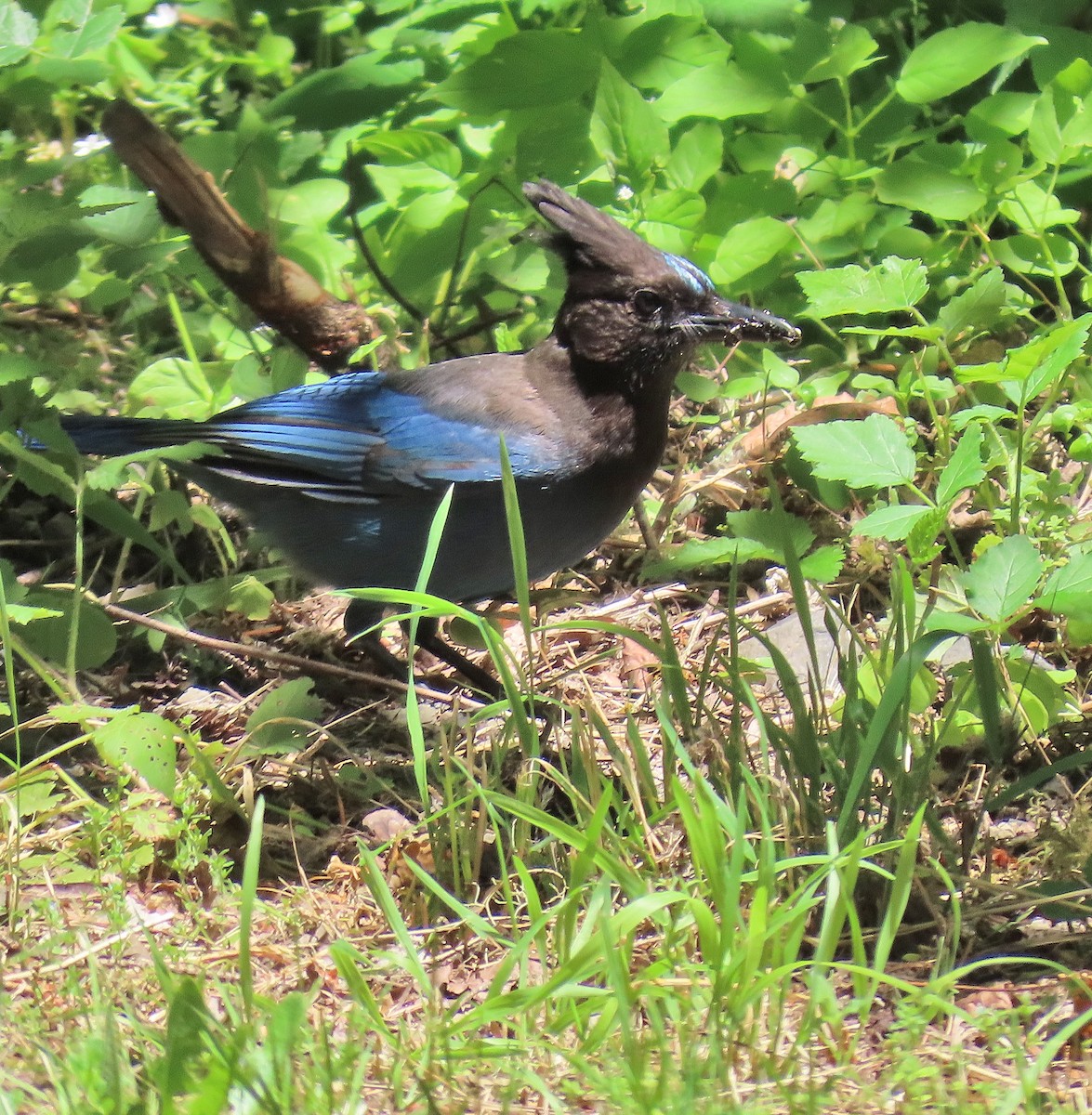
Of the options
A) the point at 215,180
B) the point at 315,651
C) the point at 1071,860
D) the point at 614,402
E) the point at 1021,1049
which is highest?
the point at 215,180

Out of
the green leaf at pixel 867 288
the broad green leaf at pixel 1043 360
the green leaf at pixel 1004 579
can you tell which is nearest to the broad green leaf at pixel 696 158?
the green leaf at pixel 867 288

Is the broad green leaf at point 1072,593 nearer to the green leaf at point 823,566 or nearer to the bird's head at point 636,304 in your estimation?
the green leaf at point 823,566

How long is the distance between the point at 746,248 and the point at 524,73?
78 cm

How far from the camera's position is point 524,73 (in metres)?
3.82

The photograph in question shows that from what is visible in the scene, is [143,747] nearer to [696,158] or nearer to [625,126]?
[625,126]

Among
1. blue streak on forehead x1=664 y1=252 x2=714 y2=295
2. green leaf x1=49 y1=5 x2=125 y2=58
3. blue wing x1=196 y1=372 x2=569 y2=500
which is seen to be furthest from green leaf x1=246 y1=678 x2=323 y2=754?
green leaf x1=49 y1=5 x2=125 y2=58

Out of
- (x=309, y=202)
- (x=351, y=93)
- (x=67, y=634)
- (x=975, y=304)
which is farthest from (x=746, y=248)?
(x=67, y=634)

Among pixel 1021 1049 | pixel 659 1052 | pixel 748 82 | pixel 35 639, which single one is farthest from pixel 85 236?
pixel 1021 1049

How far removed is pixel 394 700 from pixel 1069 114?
2188mm

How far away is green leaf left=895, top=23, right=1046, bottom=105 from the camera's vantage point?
3.60 metres

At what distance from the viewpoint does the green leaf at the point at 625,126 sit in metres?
3.75

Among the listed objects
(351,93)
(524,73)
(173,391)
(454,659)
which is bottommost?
(454,659)

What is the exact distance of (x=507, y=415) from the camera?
3.26 metres

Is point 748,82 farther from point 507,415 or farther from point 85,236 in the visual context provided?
point 85,236
